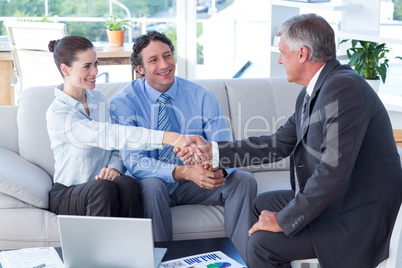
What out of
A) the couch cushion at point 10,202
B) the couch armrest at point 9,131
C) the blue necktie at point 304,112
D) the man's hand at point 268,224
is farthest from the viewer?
the couch armrest at point 9,131

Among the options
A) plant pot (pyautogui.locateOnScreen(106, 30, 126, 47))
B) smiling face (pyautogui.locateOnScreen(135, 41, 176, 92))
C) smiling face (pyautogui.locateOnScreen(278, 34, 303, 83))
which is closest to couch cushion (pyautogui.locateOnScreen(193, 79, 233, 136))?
smiling face (pyautogui.locateOnScreen(135, 41, 176, 92))

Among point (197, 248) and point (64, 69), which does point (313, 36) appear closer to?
point (197, 248)

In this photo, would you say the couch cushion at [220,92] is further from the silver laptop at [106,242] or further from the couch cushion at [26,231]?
the silver laptop at [106,242]

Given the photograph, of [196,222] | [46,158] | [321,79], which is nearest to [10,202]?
[46,158]

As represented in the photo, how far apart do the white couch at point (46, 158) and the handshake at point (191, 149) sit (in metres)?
0.23

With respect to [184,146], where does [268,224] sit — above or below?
below

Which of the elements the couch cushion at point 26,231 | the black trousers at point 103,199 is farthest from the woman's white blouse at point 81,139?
the couch cushion at point 26,231

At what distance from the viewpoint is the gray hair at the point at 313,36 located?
6.49 ft

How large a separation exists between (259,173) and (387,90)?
1396mm

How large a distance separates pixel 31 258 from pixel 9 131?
1.05m

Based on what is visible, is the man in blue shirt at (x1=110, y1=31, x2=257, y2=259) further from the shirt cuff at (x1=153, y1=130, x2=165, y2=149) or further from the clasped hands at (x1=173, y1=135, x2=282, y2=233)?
the shirt cuff at (x1=153, y1=130, x2=165, y2=149)

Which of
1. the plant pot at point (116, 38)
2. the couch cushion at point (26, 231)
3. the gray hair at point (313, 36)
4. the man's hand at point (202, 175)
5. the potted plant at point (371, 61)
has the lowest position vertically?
the couch cushion at point (26, 231)

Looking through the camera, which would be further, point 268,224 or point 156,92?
point 156,92

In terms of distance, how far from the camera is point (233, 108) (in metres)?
2.93
